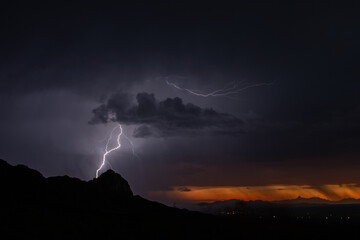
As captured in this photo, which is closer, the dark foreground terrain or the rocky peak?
the dark foreground terrain

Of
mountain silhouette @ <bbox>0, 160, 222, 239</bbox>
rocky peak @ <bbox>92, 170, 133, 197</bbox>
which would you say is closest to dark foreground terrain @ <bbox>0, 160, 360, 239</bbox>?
Result: mountain silhouette @ <bbox>0, 160, 222, 239</bbox>

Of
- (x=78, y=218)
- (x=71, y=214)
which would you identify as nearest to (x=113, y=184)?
(x=71, y=214)

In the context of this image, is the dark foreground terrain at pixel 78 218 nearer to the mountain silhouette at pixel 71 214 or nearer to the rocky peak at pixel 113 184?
the mountain silhouette at pixel 71 214

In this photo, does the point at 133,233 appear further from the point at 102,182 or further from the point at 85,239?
the point at 102,182

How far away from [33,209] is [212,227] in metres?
31.3

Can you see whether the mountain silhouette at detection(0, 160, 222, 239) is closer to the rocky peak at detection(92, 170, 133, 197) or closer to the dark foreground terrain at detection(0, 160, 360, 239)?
the dark foreground terrain at detection(0, 160, 360, 239)

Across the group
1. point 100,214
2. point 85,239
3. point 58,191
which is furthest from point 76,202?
point 85,239

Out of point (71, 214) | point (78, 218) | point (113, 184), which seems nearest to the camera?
point (78, 218)

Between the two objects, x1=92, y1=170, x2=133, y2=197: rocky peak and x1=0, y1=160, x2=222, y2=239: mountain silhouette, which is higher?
x1=92, y1=170, x2=133, y2=197: rocky peak

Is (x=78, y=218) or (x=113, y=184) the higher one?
(x=113, y=184)

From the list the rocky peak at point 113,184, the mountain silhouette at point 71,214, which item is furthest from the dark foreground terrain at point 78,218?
the rocky peak at point 113,184

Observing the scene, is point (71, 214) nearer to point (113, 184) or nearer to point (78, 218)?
point (78, 218)

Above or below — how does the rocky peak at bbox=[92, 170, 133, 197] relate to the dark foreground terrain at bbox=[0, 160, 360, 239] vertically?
above

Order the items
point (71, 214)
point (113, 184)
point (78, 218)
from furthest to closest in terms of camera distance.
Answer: point (113, 184) → point (71, 214) → point (78, 218)
